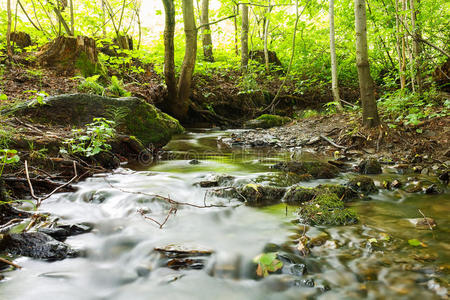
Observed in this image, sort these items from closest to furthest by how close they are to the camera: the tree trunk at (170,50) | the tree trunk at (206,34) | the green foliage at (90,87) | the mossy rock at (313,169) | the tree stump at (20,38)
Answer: the mossy rock at (313,169), the green foliage at (90,87), the tree trunk at (170,50), the tree stump at (20,38), the tree trunk at (206,34)

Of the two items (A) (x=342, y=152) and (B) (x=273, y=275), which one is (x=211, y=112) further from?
(B) (x=273, y=275)

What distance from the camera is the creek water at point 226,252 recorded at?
84.4 inches

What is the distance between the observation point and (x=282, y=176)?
4.71 m

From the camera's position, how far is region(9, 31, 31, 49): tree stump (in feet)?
37.0

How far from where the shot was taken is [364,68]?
648cm

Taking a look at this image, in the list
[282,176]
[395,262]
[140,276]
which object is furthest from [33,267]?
[282,176]

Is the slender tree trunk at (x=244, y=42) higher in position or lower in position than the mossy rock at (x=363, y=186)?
higher

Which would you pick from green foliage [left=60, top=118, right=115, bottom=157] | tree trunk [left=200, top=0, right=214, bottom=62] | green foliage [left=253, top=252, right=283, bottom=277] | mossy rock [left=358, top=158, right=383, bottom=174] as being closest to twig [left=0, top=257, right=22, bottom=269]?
green foliage [left=253, top=252, right=283, bottom=277]

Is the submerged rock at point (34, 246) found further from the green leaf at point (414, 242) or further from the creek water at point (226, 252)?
the green leaf at point (414, 242)

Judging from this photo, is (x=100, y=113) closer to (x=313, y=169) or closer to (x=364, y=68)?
(x=313, y=169)

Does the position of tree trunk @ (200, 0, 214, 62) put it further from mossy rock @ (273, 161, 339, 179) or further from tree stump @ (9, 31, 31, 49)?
mossy rock @ (273, 161, 339, 179)

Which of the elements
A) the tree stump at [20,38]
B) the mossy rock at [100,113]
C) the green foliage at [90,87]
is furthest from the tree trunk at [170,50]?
the tree stump at [20,38]

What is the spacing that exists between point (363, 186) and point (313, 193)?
90 cm

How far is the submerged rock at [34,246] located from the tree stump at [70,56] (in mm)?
7838
